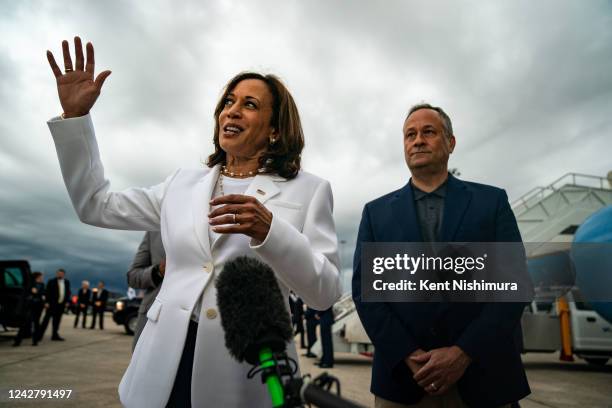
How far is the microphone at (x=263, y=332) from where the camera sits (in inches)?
31.7

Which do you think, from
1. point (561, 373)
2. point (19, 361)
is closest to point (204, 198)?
point (19, 361)

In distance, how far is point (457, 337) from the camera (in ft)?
6.61

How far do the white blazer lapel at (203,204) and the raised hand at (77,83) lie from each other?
0.47m

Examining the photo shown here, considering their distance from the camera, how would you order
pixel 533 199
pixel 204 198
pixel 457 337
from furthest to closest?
1. pixel 533 199
2. pixel 457 337
3. pixel 204 198

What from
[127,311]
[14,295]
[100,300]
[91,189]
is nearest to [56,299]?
[14,295]

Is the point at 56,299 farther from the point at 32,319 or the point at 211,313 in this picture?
the point at 211,313

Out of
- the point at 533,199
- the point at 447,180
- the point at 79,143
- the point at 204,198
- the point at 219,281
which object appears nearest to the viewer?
the point at 219,281

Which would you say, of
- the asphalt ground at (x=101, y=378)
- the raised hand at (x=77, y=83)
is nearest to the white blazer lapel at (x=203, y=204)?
the raised hand at (x=77, y=83)

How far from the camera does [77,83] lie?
1.48 meters

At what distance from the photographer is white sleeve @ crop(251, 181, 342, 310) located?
4.09ft

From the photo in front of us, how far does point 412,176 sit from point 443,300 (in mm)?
776

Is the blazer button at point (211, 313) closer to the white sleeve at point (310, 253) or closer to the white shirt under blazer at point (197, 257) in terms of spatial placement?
the white shirt under blazer at point (197, 257)

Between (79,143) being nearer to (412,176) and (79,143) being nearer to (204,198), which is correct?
(204,198)

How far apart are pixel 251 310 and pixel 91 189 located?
91 cm
